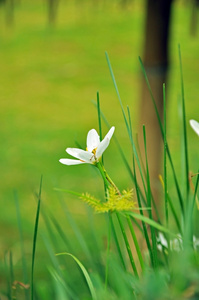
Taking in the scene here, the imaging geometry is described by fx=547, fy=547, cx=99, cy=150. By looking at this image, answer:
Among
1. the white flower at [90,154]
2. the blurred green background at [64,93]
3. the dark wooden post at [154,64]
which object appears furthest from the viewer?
the blurred green background at [64,93]

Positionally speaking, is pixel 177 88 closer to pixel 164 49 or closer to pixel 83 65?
pixel 83 65

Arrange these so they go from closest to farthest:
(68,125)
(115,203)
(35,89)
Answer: (115,203), (68,125), (35,89)

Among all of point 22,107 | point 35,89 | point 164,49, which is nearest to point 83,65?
point 35,89

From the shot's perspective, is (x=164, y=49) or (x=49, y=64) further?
(x=49, y=64)

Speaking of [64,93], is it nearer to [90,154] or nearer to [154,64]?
[154,64]

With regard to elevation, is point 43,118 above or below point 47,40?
below

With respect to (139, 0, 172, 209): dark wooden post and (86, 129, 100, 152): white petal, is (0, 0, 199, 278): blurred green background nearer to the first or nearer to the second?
(139, 0, 172, 209): dark wooden post

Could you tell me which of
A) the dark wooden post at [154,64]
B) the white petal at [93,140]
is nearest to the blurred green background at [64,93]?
the dark wooden post at [154,64]

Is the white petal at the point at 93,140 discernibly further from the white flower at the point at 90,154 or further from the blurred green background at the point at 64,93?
the blurred green background at the point at 64,93

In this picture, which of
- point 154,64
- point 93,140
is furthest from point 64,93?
point 93,140
